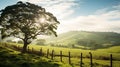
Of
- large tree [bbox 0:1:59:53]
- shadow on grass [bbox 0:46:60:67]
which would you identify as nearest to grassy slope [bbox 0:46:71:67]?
shadow on grass [bbox 0:46:60:67]

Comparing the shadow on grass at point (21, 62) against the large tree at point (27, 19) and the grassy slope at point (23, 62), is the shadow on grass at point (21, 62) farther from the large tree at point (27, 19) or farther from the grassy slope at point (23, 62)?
the large tree at point (27, 19)

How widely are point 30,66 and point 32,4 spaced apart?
83.6 feet

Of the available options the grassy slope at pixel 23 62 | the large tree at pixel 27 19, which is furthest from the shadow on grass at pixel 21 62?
the large tree at pixel 27 19

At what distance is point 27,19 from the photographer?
47.8 metres

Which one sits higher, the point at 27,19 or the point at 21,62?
the point at 27,19

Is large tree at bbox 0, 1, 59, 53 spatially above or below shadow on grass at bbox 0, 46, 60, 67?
above

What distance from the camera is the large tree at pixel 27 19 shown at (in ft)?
155

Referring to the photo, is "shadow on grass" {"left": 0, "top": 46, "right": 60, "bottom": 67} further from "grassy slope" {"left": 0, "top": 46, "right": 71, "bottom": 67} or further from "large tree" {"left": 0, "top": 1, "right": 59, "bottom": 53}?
"large tree" {"left": 0, "top": 1, "right": 59, "bottom": 53}

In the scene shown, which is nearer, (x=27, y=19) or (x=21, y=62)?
(x=21, y=62)

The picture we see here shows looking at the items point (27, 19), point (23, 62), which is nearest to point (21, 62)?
point (23, 62)

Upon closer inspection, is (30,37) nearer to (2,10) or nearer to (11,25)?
(11,25)

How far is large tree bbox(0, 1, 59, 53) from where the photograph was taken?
1860 inches

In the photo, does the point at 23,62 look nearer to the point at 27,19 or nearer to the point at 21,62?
the point at 21,62

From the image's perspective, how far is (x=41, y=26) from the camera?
49.5 metres
